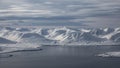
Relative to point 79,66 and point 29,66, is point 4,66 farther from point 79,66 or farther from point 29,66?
point 79,66

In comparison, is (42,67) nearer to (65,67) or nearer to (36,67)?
(36,67)

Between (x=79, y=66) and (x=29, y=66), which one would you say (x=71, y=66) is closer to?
(x=79, y=66)

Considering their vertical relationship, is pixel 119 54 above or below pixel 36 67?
below

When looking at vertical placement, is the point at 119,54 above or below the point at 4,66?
below

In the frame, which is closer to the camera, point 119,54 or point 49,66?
point 49,66

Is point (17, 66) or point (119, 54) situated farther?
point (119, 54)

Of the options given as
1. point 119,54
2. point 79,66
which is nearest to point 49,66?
point 79,66

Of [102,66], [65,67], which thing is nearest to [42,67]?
[65,67]
